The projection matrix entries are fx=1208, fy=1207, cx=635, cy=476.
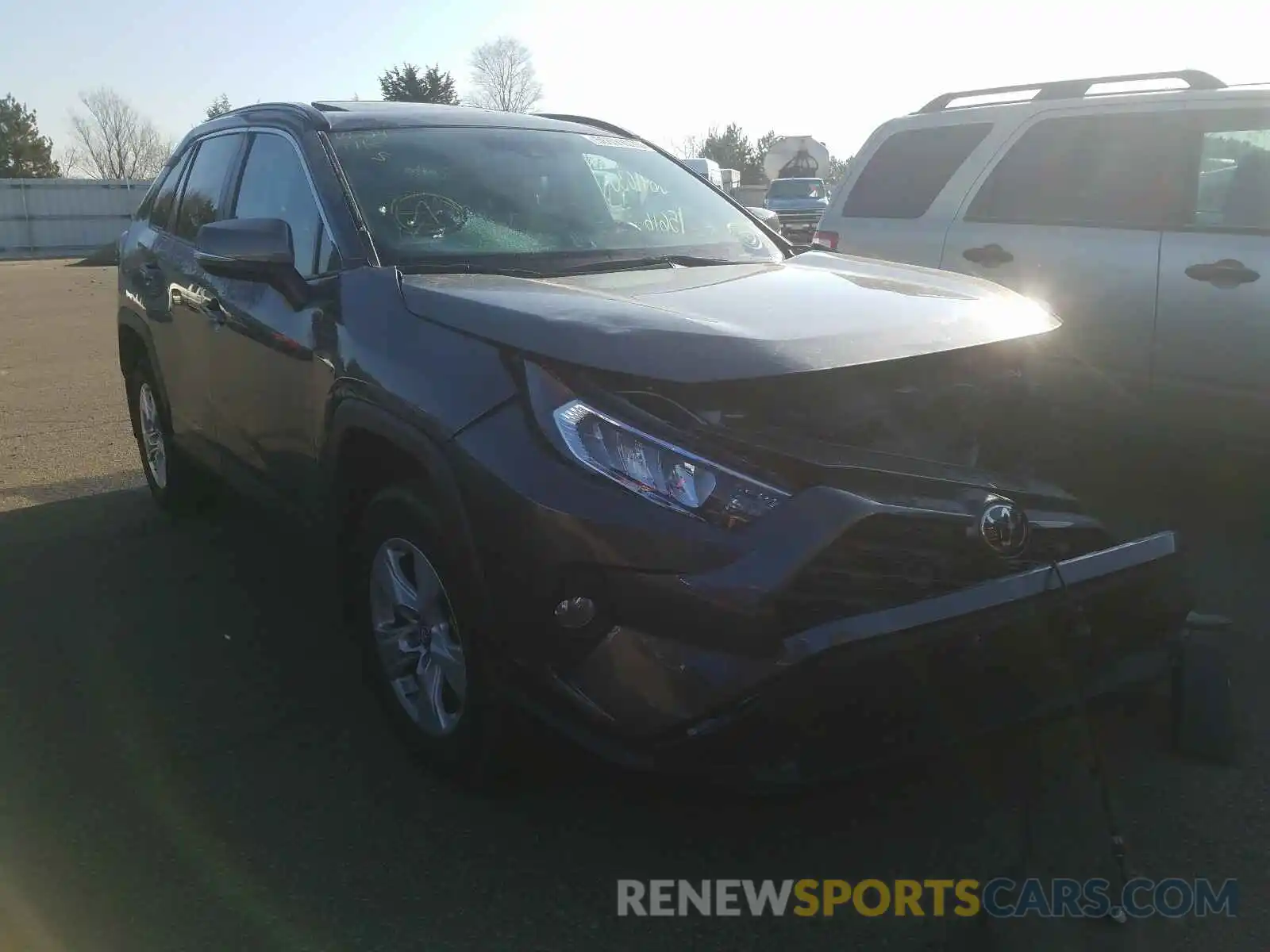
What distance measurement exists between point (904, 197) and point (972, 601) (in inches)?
187

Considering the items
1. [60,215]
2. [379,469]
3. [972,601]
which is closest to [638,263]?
[379,469]

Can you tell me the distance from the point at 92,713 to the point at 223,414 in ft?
3.99

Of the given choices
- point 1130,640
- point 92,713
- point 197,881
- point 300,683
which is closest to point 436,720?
point 197,881

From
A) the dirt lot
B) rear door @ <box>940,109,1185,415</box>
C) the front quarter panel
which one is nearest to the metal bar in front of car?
the dirt lot

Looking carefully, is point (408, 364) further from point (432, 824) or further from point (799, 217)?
point (799, 217)

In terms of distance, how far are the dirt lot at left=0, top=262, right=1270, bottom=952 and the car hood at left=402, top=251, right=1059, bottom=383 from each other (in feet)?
1.99

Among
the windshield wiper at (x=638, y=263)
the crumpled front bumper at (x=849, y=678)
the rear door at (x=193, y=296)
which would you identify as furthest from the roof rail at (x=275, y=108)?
the crumpled front bumper at (x=849, y=678)

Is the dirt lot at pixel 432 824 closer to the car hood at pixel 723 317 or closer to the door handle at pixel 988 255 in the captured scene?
the car hood at pixel 723 317

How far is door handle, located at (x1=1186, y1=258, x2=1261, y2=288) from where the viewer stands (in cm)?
514

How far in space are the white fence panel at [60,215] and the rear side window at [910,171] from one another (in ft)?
121

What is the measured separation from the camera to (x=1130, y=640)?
283 cm

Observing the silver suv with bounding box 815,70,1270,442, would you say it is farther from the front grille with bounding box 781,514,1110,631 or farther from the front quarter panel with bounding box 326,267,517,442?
the front quarter panel with bounding box 326,267,517,442

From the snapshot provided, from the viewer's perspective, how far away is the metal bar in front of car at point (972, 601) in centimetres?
234

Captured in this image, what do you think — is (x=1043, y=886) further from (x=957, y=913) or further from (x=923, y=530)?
(x=923, y=530)
